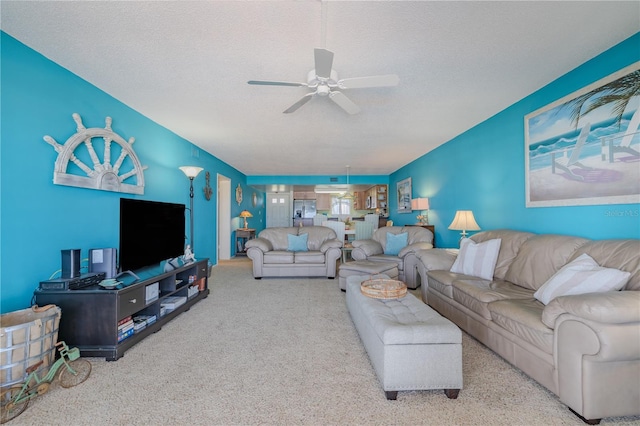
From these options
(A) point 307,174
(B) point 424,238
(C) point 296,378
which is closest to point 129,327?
(C) point 296,378

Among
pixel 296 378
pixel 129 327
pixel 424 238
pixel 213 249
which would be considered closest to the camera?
pixel 296 378

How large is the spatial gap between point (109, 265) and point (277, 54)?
2.37m

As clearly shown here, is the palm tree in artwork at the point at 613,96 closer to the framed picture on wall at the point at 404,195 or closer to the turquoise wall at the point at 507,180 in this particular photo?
the turquoise wall at the point at 507,180

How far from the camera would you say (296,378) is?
1887 millimetres

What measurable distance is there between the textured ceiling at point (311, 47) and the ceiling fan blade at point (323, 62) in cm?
17

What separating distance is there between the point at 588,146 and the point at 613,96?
39cm

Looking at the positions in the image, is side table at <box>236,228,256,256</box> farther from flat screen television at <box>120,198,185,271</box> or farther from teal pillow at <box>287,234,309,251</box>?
flat screen television at <box>120,198,185,271</box>

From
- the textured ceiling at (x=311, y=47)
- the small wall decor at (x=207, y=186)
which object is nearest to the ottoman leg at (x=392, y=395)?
the textured ceiling at (x=311, y=47)

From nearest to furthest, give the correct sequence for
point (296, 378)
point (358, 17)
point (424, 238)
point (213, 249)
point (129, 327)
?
point (358, 17) < point (296, 378) < point (129, 327) < point (424, 238) < point (213, 249)

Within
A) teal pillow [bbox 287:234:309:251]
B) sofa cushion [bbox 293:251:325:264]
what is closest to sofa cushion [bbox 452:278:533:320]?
sofa cushion [bbox 293:251:325:264]

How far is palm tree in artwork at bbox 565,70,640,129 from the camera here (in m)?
2.00

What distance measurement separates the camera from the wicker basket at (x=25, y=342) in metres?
1.60

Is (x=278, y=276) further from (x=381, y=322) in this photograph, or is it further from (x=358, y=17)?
(x=358, y=17)

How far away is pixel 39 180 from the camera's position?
2.21 m
